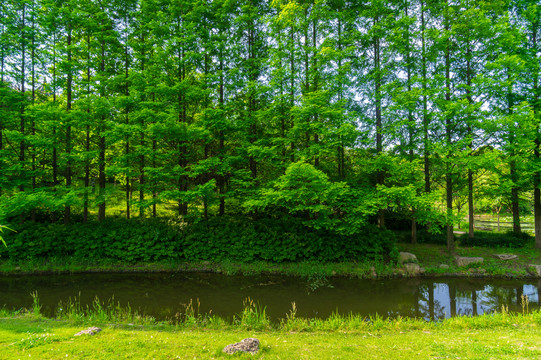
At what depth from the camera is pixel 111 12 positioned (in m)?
14.4

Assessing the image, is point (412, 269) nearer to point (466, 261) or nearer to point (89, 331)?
point (466, 261)

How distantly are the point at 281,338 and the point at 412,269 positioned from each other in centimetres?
870

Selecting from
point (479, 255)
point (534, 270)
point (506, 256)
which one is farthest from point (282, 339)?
point (506, 256)

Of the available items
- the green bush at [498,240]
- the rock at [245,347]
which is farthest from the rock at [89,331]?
the green bush at [498,240]

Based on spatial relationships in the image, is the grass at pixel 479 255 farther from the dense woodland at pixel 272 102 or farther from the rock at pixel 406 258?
the dense woodland at pixel 272 102

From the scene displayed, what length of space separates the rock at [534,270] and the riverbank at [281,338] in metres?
6.49

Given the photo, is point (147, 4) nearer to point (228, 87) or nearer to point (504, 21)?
point (228, 87)

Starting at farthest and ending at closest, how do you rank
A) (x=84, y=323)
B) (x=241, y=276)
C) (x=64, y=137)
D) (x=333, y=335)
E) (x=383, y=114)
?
(x=64, y=137), (x=383, y=114), (x=241, y=276), (x=84, y=323), (x=333, y=335)

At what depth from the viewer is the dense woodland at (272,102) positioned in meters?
11.9

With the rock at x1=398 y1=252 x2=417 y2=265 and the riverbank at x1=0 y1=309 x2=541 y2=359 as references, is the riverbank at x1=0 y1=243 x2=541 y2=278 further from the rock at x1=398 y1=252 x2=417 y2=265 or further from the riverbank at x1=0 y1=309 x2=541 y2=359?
the riverbank at x1=0 y1=309 x2=541 y2=359

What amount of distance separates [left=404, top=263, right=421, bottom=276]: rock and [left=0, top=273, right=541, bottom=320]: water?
0.49 meters

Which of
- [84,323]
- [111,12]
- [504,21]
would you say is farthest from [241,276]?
[504,21]

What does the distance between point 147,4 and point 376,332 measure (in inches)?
689

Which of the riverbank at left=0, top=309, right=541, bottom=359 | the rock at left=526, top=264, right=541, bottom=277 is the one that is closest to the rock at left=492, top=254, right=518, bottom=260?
the rock at left=526, top=264, right=541, bottom=277
